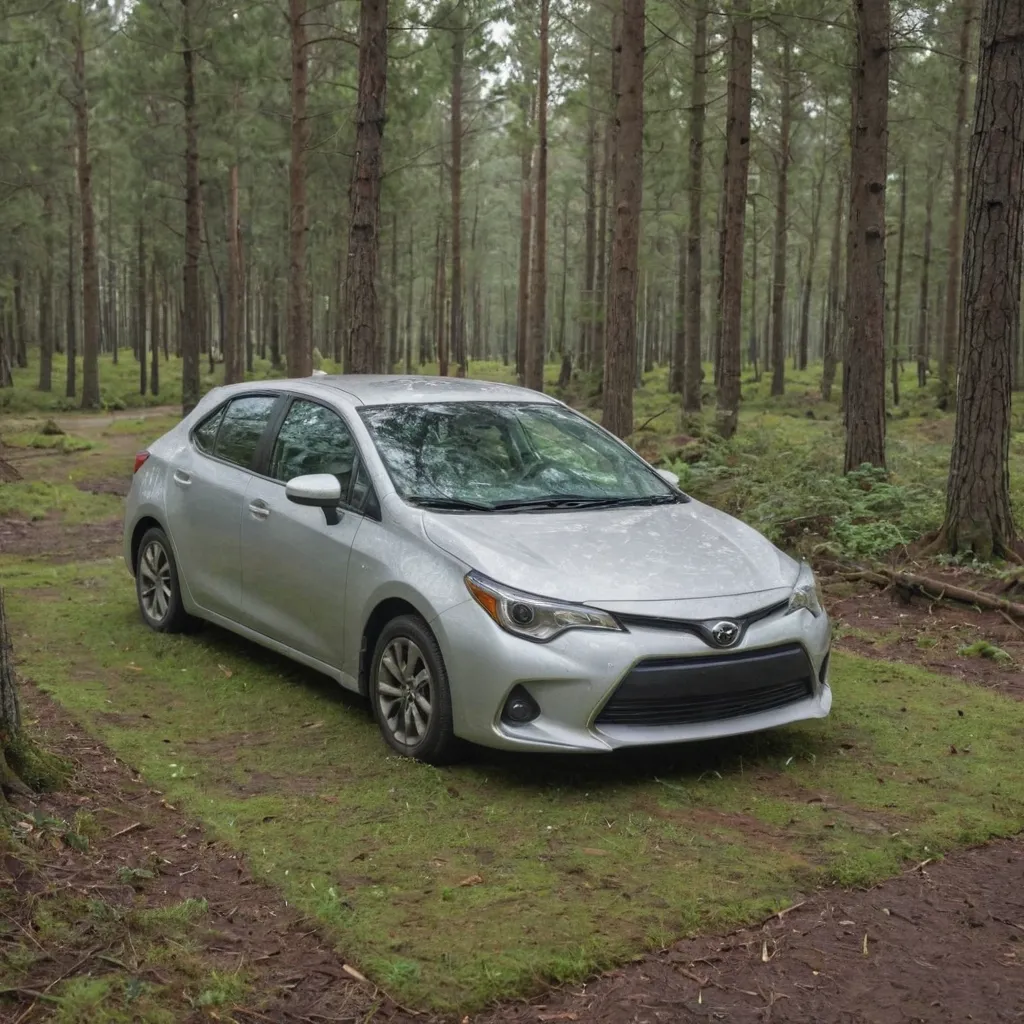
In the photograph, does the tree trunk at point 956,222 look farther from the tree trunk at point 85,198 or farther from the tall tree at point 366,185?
the tree trunk at point 85,198

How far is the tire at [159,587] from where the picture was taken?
24.2 ft

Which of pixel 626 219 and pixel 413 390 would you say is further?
pixel 626 219

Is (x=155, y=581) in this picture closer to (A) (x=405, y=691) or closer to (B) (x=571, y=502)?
(A) (x=405, y=691)

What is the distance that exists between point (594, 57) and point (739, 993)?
3281 centimetres

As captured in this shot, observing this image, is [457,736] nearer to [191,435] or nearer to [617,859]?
[617,859]

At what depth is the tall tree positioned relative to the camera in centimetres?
1338

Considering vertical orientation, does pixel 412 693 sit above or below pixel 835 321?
below

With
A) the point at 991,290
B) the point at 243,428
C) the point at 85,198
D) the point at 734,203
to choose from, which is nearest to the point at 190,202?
the point at 85,198

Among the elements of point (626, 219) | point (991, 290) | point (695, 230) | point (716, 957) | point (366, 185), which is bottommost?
point (716, 957)

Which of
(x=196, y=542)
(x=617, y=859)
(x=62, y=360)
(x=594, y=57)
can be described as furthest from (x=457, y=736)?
(x=62, y=360)

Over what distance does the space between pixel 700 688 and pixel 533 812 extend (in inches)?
33.9

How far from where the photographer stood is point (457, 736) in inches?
194

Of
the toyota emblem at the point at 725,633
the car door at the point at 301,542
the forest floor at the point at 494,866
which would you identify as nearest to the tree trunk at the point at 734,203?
the forest floor at the point at 494,866

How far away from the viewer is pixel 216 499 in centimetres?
677
